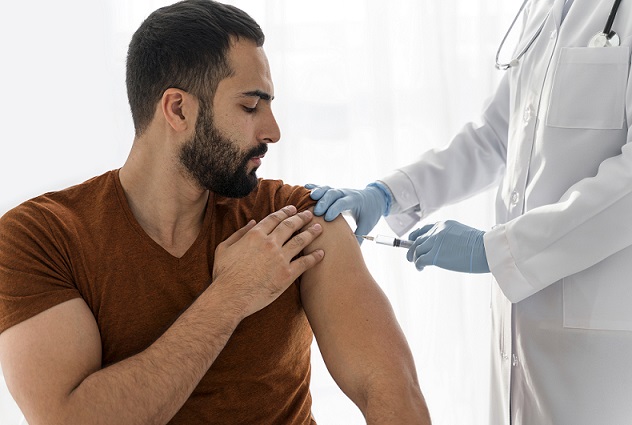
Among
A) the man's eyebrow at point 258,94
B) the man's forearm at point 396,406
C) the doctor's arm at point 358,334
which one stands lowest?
the man's forearm at point 396,406

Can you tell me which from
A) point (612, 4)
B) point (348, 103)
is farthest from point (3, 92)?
point (612, 4)

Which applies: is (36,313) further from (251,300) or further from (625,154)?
(625,154)

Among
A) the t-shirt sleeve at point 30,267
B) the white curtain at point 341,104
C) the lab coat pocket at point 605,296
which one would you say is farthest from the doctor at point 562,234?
the white curtain at point 341,104

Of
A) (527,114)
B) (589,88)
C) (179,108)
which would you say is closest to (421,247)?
(527,114)

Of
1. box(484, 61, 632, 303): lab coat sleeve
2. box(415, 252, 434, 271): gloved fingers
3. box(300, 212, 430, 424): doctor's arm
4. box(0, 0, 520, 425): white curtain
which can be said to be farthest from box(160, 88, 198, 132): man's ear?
box(0, 0, 520, 425): white curtain

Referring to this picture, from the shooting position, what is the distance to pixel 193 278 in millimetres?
1545

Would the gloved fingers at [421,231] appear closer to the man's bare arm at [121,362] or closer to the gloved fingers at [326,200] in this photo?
the gloved fingers at [326,200]

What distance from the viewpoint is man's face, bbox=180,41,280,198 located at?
1563mm

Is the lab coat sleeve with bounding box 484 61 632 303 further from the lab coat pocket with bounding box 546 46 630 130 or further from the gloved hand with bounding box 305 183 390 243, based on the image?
the gloved hand with bounding box 305 183 390 243

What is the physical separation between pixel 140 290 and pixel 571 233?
33.8 inches

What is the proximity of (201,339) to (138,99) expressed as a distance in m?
0.56

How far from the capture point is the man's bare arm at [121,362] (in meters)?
1.32

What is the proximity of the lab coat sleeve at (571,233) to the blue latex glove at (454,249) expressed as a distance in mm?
71

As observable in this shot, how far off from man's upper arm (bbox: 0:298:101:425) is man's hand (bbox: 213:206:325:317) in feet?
0.89
